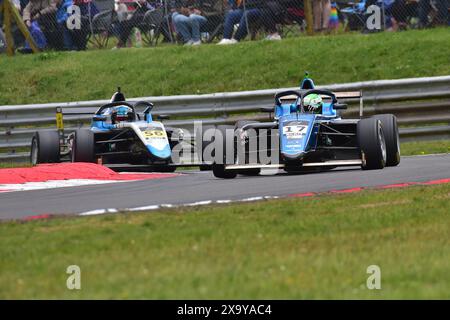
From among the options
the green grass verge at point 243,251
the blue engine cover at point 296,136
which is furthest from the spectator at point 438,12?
the green grass verge at point 243,251

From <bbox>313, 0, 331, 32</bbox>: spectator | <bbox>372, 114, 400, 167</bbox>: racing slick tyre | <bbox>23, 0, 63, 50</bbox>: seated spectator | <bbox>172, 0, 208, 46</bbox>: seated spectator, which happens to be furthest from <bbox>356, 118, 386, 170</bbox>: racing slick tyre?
<bbox>23, 0, 63, 50</bbox>: seated spectator

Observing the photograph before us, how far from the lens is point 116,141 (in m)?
18.1

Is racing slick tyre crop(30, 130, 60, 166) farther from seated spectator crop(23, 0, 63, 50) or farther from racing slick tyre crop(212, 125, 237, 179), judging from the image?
seated spectator crop(23, 0, 63, 50)

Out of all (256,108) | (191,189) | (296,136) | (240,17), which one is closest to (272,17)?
(240,17)

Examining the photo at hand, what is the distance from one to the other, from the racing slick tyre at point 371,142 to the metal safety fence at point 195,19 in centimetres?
742

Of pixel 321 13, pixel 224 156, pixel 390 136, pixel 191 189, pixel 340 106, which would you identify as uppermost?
pixel 321 13

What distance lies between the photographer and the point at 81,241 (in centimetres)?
929

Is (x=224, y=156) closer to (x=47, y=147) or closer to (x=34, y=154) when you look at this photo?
(x=47, y=147)

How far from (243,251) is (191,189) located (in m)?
5.24

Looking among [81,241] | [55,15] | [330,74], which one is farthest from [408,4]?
[81,241]

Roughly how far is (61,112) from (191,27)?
17.9 feet

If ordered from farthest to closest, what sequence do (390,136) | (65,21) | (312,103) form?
(65,21)
(312,103)
(390,136)

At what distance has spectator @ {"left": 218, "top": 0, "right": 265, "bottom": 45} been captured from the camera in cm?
2238
